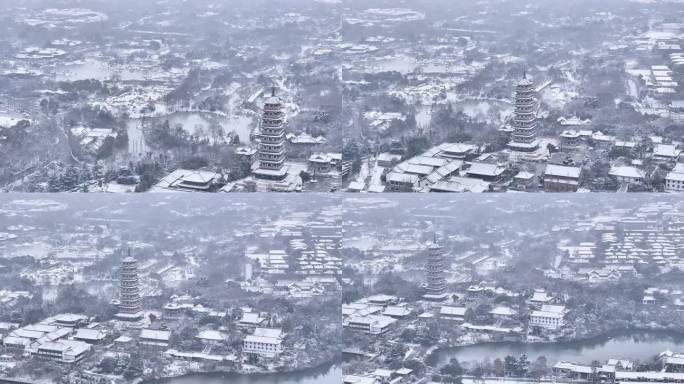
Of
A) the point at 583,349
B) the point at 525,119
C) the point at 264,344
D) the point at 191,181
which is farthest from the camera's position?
the point at 525,119

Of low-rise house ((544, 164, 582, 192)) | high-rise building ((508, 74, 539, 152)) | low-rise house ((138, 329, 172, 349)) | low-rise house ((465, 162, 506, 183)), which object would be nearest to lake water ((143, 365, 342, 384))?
low-rise house ((138, 329, 172, 349))

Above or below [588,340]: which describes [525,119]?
above

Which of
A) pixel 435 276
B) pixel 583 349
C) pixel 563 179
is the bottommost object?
pixel 583 349

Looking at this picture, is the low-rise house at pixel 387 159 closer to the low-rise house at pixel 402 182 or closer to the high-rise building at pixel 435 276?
the low-rise house at pixel 402 182

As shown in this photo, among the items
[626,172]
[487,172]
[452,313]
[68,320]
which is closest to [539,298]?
[452,313]

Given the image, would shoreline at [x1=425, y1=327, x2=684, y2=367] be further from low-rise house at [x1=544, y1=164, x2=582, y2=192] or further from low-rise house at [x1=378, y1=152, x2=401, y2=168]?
low-rise house at [x1=378, y1=152, x2=401, y2=168]

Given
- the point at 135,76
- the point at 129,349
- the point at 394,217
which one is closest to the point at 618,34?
the point at 394,217

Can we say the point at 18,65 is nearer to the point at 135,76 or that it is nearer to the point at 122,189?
the point at 135,76

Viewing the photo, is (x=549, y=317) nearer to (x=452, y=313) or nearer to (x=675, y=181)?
(x=452, y=313)
